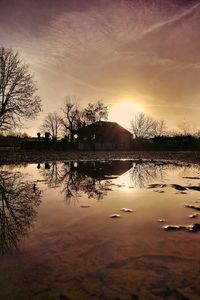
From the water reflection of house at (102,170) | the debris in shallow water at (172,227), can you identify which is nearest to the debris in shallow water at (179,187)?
the water reflection of house at (102,170)

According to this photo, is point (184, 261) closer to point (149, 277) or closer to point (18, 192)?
point (149, 277)

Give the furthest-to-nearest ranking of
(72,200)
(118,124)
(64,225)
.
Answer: (118,124), (72,200), (64,225)

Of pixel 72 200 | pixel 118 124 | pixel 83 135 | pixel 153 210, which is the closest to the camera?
pixel 153 210

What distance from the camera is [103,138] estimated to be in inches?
2566

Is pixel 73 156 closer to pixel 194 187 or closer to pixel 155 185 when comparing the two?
pixel 155 185

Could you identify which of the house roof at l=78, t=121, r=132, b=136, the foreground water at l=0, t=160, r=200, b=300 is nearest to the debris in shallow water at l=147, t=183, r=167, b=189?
the foreground water at l=0, t=160, r=200, b=300

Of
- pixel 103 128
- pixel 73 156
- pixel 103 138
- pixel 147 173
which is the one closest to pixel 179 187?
pixel 147 173

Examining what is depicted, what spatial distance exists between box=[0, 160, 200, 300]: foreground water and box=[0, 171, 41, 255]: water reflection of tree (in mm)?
18

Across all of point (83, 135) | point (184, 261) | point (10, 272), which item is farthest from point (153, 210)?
point (83, 135)

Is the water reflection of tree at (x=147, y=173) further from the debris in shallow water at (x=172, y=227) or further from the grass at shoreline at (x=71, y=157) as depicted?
the grass at shoreline at (x=71, y=157)

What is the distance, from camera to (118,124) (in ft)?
233

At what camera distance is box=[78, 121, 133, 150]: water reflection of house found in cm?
6431

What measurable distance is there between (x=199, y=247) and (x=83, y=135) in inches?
2434

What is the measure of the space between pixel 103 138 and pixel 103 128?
343 cm
